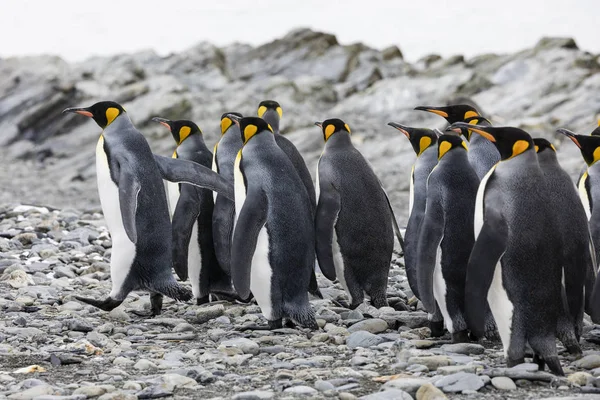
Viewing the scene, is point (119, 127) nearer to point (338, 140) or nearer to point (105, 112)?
point (105, 112)

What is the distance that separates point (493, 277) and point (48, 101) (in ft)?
104

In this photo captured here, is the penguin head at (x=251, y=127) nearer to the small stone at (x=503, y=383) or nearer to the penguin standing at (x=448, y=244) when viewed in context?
the penguin standing at (x=448, y=244)

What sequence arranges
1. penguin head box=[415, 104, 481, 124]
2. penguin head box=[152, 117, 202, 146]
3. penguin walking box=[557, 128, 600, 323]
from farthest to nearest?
penguin head box=[152, 117, 202, 146] → penguin head box=[415, 104, 481, 124] → penguin walking box=[557, 128, 600, 323]

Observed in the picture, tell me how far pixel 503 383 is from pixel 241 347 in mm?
1562

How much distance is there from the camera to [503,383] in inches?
155

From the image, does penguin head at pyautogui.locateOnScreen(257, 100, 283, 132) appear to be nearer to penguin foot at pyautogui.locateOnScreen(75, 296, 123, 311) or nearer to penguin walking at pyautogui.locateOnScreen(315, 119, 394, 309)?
penguin walking at pyautogui.locateOnScreen(315, 119, 394, 309)

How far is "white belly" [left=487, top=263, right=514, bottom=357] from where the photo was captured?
4336mm

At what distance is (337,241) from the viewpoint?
6.18m

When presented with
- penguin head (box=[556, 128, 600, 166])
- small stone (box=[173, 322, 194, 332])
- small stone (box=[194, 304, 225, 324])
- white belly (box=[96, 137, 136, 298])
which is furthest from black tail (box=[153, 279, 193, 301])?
penguin head (box=[556, 128, 600, 166])

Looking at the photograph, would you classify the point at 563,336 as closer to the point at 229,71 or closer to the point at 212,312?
the point at 212,312

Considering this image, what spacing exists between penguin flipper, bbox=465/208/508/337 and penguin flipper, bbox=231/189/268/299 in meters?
1.55

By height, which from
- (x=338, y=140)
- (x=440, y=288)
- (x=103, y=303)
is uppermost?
(x=338, y=140)

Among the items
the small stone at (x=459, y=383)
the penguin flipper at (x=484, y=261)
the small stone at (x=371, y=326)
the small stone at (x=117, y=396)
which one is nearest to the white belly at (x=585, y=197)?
the small stone at (x=371, y=326)

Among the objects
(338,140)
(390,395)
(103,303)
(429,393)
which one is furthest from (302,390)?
(338,140)
